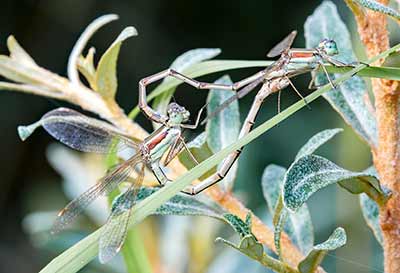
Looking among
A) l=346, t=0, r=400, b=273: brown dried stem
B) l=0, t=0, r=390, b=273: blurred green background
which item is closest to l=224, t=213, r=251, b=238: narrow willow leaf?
l=346, t=0, r=400, b=273: brown dried stem

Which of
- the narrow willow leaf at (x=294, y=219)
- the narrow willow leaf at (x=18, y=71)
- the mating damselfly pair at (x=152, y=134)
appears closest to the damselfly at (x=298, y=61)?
the mating damselfly pair at (x=152, y=134)

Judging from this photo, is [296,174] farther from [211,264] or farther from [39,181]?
[39,181]

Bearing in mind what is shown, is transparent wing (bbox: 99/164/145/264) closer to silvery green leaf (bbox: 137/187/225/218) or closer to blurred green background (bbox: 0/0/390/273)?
silvery green leaf (bbox: 137/187/225/218)

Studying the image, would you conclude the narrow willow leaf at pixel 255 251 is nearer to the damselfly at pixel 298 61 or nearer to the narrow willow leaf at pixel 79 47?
the damselfly at pixel 298 61

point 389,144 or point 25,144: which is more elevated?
point 389,144

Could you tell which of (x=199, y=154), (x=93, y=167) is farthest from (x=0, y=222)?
(x=199, y=154)

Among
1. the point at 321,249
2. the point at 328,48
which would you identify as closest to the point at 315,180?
the point at 321,249

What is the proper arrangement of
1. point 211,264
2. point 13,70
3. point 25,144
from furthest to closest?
point 25,144, point 211,264, point 13,70
